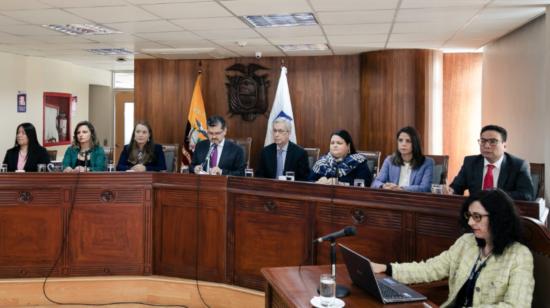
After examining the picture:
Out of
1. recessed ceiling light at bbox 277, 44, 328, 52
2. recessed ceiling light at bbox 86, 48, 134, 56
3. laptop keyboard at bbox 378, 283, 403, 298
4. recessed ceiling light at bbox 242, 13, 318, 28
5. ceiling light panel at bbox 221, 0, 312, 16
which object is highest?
recessed ceiling light at bbox 86, 48, 134, 56

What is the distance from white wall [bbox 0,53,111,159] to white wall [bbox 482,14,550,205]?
6.94 m

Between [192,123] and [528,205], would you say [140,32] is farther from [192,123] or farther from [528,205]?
[528,205]

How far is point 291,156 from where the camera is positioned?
14.6ft

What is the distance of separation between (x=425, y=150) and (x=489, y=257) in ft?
16.0

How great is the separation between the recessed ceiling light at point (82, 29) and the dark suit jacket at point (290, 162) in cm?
240

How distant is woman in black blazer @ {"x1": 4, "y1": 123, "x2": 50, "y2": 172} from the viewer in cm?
457

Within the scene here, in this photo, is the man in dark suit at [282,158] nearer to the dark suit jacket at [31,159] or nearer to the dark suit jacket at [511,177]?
the dark suit jacket at [511,177]

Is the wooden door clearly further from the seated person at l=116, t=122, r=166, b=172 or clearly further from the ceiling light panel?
the ceiling light panel

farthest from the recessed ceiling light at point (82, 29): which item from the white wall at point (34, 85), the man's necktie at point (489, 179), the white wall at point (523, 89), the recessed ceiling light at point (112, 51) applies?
the white wall at point (523, 89)

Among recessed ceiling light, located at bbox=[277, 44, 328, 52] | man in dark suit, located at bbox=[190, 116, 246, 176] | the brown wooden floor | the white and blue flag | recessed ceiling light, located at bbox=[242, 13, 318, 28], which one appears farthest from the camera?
the white and blue flag

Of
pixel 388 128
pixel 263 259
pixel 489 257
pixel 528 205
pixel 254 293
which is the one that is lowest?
pixel 254 293

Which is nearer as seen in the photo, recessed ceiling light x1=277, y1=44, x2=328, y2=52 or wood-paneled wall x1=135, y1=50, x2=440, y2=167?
recessed ceiling light x1=277, y1=44, x2=328, y2=52

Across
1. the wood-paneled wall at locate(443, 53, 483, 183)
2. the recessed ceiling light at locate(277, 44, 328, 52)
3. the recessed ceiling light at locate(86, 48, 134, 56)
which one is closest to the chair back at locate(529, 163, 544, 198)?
the wood-paneled wall at locate(443, 53, 483, 183)

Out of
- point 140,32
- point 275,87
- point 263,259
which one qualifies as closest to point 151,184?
point 263,259
